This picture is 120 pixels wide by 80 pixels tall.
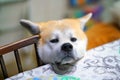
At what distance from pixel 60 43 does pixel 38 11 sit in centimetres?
117

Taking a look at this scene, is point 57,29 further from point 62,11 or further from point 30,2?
point 62,11

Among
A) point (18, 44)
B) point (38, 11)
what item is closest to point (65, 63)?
point (18, 44)

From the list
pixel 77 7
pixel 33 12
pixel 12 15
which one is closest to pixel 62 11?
pixel 77 7

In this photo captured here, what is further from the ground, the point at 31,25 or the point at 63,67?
the point at 31,25

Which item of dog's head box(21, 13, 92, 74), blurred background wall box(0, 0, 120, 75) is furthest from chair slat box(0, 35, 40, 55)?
blurred background wall box(0, 0, 120, 75)

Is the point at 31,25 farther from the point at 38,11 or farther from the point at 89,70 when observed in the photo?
the point at 38,11

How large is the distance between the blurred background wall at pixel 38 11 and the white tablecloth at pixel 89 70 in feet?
2.51

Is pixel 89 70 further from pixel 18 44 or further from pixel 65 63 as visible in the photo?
pixel 18 44

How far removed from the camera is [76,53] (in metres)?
0.66

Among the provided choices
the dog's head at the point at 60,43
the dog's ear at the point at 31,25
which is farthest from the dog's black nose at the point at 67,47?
the dog's ear at the point at 31,25

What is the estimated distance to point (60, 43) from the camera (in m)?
0.65

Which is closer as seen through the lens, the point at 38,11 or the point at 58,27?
the point at 58,27

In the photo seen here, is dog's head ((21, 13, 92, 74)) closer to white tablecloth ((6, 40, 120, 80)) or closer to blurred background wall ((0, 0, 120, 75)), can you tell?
white tablecloth ((6, 40, 120, 80))

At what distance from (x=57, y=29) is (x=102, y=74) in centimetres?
19
